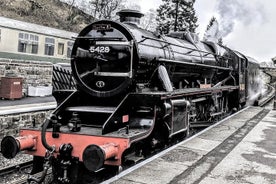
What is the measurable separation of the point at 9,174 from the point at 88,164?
92.7 inches

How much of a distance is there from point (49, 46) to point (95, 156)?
1517 cm

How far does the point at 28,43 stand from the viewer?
17.4 meters

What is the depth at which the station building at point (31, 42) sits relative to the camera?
16.0 m

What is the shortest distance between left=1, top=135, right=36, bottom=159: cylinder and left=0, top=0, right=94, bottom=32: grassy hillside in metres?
26.6

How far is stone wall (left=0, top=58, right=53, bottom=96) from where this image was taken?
13.7 metres

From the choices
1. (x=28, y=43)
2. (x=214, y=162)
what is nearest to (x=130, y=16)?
(x=214, y=162)

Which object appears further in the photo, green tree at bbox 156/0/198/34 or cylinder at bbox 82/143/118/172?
green tree at bbox 156/0/198/34

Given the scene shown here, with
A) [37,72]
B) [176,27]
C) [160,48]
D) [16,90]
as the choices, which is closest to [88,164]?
[160,48]

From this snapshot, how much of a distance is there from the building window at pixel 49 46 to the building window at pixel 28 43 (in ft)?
2.60

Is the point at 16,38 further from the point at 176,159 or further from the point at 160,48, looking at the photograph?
the point at 176,159

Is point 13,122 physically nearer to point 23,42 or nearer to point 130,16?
point 130,16

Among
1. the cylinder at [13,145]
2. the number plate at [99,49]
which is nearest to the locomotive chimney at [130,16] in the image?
the number plate at [99,49]

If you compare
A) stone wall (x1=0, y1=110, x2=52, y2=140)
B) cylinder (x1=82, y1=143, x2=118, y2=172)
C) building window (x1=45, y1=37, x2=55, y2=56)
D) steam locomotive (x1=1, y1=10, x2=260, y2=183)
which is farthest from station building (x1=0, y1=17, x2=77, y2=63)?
cylinder (x1=82, y1=143, x2=118, y2=172)

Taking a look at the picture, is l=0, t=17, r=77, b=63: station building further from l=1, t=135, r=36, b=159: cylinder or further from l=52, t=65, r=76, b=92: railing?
l=1, t=135, r=36, b=159: cylinder
